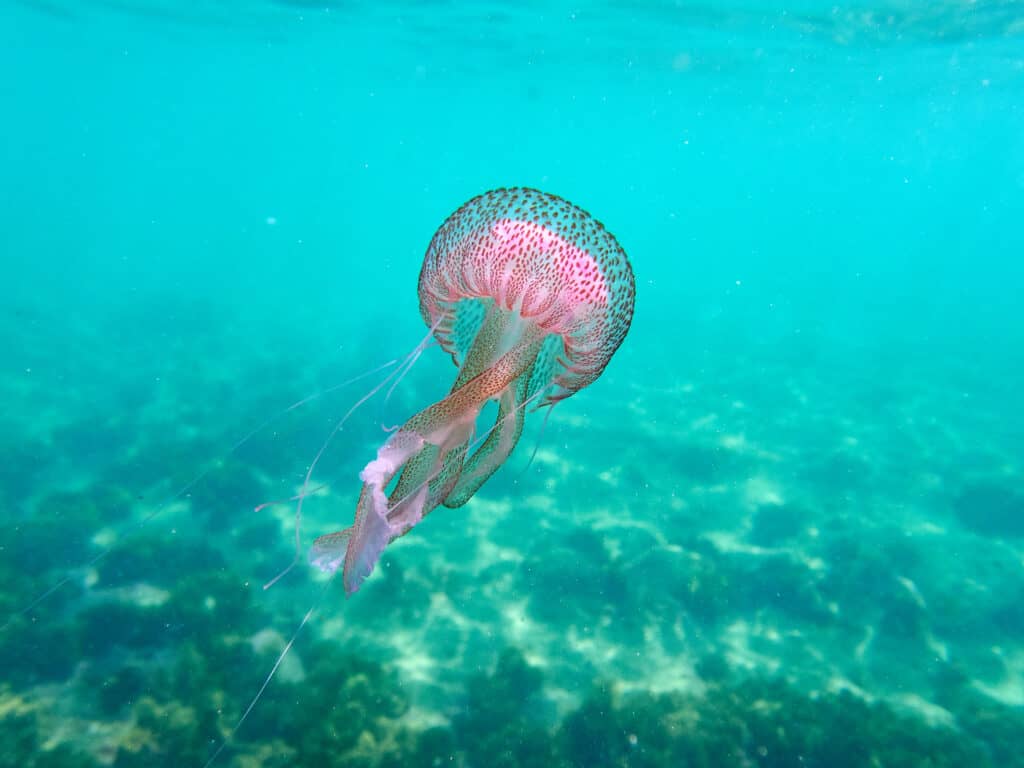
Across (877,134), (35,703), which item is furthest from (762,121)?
(35,703)

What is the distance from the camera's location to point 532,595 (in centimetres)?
633

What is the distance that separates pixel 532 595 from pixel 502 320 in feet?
14.3

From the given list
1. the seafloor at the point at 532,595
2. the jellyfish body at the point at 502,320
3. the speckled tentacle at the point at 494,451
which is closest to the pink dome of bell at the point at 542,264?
the jellyfish body at the point at 502,320

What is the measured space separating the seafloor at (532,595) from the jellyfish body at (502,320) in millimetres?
3084

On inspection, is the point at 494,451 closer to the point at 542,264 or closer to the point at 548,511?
the point at 542,264

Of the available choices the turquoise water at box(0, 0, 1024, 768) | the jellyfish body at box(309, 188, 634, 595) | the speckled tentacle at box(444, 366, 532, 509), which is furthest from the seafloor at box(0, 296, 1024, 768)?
the jellyfish body at box(309, 188, 634, 595)

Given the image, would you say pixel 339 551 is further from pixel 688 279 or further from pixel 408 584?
pixel 688 279

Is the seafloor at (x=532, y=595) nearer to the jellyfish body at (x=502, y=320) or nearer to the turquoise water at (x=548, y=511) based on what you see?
the turquoise water at (x=548, y=511)

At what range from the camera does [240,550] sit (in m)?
6.83

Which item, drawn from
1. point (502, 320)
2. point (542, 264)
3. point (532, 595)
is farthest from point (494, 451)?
point (532, 595)

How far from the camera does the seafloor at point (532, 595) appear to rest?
467 cm

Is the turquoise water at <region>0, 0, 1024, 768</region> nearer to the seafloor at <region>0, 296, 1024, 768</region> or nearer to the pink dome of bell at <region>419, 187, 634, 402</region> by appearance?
the seafloor at <region>0, 296, 1024, 768</region>

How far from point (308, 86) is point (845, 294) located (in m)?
40.8

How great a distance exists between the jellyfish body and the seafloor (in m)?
3.08
